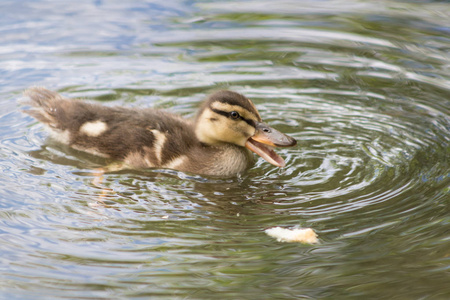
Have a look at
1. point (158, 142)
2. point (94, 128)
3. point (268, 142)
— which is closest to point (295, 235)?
point (268, 142)

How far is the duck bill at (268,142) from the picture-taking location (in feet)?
14.3

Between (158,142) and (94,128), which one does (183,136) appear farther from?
Result: (94,128)

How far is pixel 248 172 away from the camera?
4.59 m

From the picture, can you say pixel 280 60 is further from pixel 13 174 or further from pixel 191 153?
pixel 13 174

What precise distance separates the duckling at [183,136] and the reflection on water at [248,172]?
12 centimetres

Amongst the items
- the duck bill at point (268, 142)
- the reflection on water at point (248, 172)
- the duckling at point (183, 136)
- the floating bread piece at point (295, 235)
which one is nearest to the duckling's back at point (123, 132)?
the duckling at point (183, 136)

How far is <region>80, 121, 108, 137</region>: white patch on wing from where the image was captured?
15.3ft

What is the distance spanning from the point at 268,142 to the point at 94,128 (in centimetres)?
119

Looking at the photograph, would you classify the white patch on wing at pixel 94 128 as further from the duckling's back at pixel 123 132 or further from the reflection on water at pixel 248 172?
the reflection on water at pixel 248 172

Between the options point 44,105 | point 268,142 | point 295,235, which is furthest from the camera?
point 44,105

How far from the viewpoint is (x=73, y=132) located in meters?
4.80

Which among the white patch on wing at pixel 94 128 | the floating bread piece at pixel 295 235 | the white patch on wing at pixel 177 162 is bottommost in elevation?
the white patch on wing at pixel 177 162

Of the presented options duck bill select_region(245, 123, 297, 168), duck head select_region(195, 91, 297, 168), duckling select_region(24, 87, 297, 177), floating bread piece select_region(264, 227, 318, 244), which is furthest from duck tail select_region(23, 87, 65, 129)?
floating bread piece select_region(264, 227, 318, 244)

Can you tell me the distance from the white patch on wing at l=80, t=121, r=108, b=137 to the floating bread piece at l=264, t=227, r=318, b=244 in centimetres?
166
